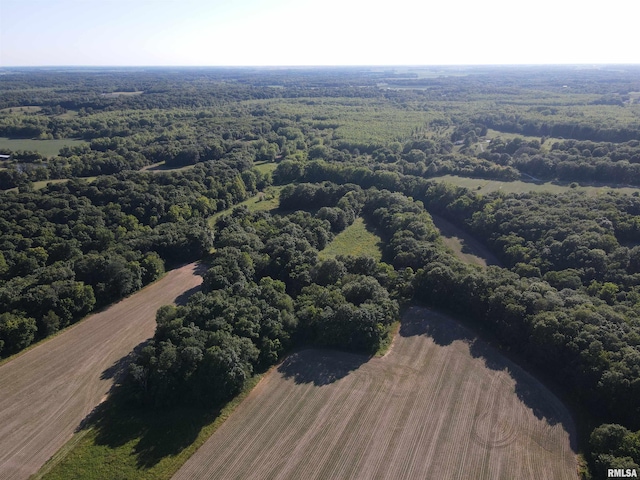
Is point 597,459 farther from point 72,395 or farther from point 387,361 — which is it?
point 72,395

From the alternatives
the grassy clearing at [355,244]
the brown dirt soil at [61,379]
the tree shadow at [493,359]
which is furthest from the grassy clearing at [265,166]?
the tree shadow at [493,359]

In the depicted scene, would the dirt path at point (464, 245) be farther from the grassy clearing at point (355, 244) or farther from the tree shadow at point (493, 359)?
the tree shadow at point (493, 359)

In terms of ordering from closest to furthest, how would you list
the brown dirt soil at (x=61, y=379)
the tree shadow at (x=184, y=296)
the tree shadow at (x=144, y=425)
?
the tree shadow at (x=144, y=425) → the brown dirt soil at (x=61, y=379) → the tree shadow at (x=184, y=296)

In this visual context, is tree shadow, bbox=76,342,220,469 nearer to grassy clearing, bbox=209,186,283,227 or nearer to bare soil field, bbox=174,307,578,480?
bare soil field, bbox=174,307,578,480

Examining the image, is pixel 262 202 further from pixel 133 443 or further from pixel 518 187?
pixel 133 443

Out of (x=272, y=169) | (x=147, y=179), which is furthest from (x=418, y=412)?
(x=272, y=169)

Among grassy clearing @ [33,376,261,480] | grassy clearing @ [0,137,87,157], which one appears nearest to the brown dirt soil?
grassy clearing @ [33,376,261,480]

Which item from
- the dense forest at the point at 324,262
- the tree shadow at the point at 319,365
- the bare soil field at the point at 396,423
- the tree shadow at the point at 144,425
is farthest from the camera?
the tree shadow at the point at 319,365
